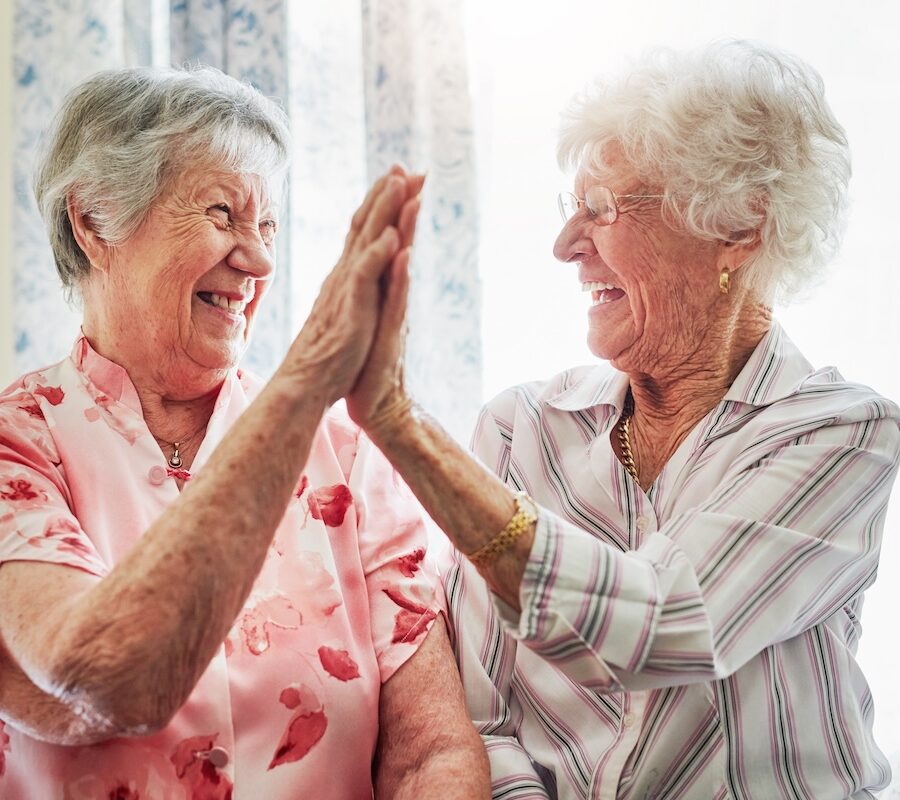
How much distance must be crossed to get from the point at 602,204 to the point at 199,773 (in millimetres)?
1036

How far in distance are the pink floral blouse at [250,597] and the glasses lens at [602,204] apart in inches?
20.8

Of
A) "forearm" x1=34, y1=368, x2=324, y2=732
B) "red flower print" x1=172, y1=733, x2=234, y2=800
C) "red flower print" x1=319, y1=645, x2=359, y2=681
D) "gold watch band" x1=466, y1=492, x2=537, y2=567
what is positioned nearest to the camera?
"forearm" x1=34, y1=368, x2=324, y2=732

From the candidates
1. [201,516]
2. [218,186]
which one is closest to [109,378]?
[218,186]

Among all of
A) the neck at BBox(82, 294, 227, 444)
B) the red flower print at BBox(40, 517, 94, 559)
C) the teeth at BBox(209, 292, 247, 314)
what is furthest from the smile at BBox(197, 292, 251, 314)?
the red flower print at BBox(40, 517, 94, 559)

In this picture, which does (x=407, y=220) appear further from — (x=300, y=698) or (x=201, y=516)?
(x=300, y=698)

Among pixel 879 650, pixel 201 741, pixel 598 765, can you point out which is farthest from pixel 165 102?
pixel 879 650

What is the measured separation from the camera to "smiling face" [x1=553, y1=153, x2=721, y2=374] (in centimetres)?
161

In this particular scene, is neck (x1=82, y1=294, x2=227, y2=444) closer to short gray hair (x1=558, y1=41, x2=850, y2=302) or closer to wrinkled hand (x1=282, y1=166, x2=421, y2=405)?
wrinkled hand (x1=282, y1=166, x2=421, y2=405)

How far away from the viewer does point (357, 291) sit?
115 centimetres

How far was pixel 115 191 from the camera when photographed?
1.52 m

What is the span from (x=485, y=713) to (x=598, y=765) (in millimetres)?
189

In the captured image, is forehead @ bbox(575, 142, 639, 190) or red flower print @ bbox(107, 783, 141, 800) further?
forehead @ bbox(575, 142, 639, 190)

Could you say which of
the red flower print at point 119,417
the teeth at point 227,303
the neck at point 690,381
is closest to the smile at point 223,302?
Answer: the teeth at point 227,303

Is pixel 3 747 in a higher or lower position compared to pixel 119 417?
lower
